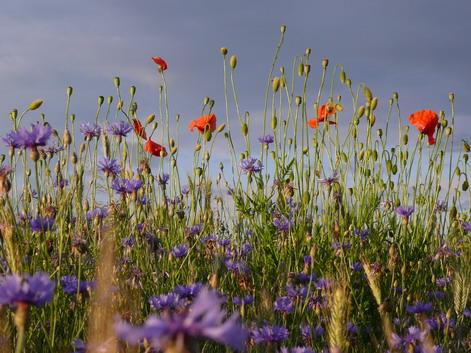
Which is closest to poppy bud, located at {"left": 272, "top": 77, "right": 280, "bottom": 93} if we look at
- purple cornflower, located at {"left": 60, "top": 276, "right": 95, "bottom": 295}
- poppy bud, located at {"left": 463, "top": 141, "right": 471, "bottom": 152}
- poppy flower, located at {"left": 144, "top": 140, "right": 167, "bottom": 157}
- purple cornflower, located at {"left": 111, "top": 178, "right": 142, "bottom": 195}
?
poppy flower, located at {"left": 144, "top": 140, "right": 167, "bottom": 157}

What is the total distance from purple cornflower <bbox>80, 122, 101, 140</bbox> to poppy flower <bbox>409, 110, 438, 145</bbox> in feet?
7.50

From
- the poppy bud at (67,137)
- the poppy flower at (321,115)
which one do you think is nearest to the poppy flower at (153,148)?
the poppy flower at (321,115)

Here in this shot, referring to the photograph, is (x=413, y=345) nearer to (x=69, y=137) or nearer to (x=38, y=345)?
(x=38, y=345)

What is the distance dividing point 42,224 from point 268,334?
3.54 ft

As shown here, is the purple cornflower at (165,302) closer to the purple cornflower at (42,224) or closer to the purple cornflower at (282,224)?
the purple cornflower at (42,224)

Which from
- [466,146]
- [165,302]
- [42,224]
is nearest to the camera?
[165,302]

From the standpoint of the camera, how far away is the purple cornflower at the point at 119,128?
3.58 m

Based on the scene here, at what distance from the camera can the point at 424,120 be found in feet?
14.7

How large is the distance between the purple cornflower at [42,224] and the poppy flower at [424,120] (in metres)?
2.83

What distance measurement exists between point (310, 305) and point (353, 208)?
1.38 meters

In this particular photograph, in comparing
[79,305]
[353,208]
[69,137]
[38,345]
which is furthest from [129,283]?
[353,208]

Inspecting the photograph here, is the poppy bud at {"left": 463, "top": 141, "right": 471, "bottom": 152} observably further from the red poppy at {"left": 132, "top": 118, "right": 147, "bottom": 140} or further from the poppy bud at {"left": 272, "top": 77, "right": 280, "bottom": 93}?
the red poppy at {"left": 132, "top": 118, "right": 147, "bottom": 140}

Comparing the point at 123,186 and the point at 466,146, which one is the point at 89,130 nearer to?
the point at 123,186

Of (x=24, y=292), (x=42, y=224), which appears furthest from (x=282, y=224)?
(x=24, y=292)
